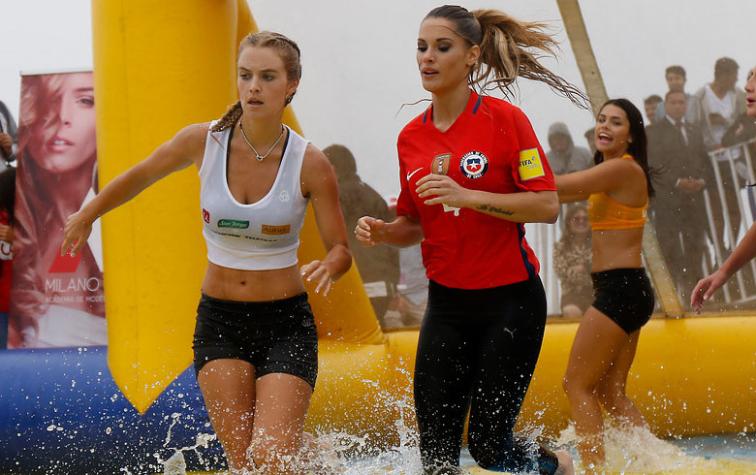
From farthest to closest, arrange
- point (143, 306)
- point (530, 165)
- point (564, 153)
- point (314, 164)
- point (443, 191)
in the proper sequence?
point (564, 153) < point (143, 306) < point (314, 164) < point (530, 165) < point (443, 191)

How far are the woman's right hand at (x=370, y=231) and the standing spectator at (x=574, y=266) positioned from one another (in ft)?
10.7

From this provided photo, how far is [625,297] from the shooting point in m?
4.23

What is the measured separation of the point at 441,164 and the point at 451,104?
0.22 meters

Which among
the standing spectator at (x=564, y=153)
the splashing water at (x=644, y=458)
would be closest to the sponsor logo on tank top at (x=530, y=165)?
the splashing water at (x=644, y=458)

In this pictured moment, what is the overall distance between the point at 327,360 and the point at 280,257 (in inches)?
66.2

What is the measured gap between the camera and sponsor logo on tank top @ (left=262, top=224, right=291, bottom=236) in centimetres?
321

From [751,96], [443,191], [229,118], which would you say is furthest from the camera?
[751,96]

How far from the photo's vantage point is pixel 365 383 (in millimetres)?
4797

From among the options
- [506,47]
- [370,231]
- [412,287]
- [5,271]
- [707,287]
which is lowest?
[412,287]

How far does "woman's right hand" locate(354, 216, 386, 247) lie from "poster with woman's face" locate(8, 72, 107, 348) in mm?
2934

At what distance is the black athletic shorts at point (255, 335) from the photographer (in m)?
3.22

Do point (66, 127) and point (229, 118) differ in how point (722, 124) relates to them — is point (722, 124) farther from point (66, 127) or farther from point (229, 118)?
point (229, 118)

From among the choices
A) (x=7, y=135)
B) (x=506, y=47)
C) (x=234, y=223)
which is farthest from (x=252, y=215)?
(x=7, y=135)

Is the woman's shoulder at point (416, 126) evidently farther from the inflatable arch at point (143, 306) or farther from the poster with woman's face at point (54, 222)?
the poster with woman's face at point (54, 222)
